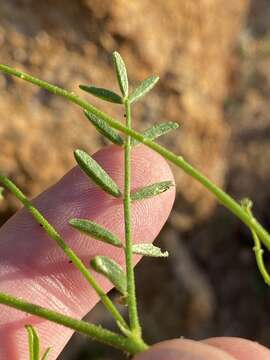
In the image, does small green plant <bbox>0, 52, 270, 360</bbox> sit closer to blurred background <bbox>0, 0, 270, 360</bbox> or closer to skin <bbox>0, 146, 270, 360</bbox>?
skin <bbox>0, 146, 270, 360</bbox>

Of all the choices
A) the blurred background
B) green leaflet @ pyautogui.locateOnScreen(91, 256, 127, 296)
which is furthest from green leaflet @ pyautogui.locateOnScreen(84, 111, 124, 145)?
the blurred background

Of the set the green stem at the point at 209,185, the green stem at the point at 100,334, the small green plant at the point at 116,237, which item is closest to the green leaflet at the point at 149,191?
the small green plant at the point at 116,237

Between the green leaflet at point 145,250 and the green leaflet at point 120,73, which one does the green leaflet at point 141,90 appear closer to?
the green leaflet at point 120,73

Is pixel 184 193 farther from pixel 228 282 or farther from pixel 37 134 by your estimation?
pixel 37 134

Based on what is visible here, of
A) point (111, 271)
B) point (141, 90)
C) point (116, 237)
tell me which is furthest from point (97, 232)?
point (141, 90)

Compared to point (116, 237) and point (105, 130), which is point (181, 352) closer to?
point (116, 237)

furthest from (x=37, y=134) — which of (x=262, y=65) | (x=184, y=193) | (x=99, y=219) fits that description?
(x=262, y=65)
